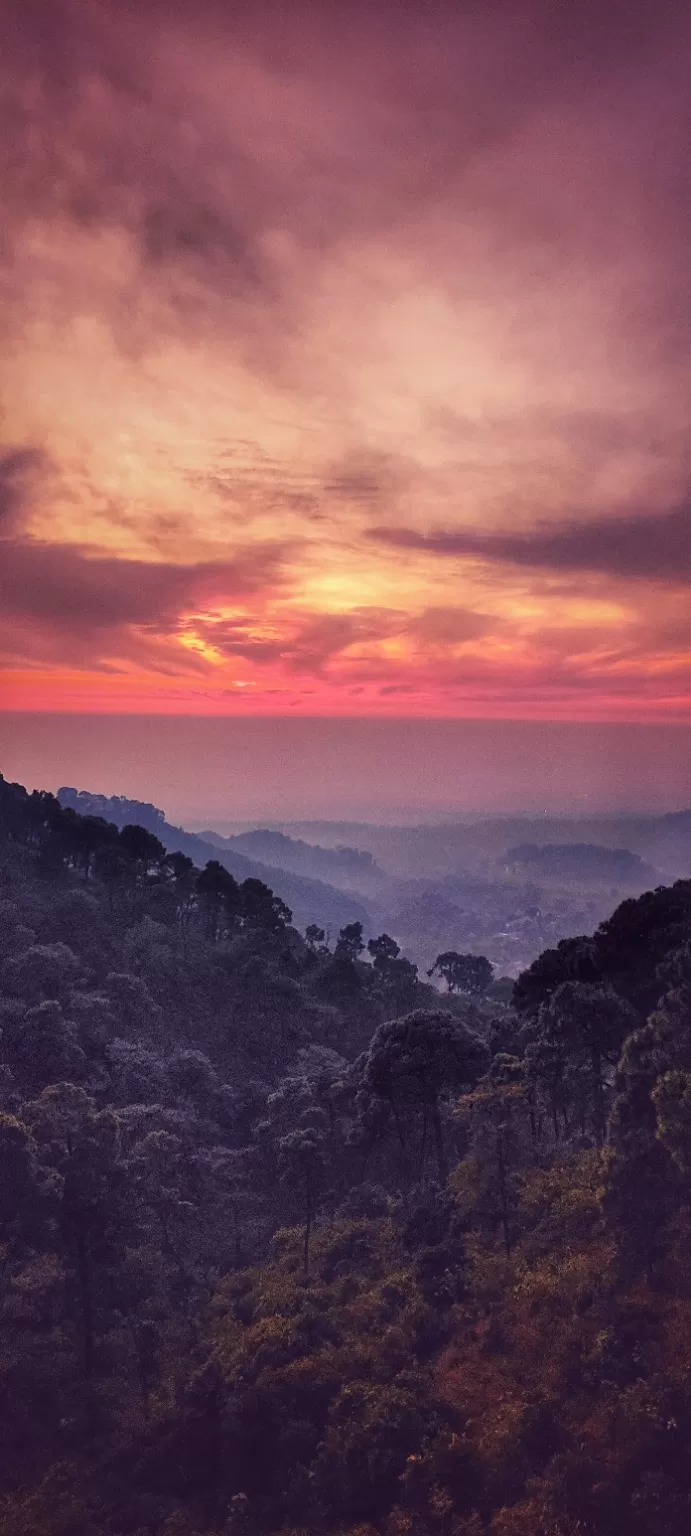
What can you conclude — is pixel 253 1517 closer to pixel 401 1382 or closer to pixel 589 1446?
pixel 401 1382

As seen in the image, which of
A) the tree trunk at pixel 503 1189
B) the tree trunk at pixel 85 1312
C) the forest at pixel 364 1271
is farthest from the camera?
the tree trunk at pixel 503 1189

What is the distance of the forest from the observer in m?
23.0

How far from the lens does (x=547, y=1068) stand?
37875 millimetres

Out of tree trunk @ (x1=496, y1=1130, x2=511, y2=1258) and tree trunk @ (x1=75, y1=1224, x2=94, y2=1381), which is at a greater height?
tree trunk @ (x1=496, y1=1130, x2=511, y2=1258)

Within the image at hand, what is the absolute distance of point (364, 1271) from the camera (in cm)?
3578

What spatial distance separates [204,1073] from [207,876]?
28.0 meters

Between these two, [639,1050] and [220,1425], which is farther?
[639,1050]

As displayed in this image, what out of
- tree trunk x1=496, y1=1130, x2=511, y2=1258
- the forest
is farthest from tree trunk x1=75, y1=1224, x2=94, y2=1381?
tree trunk x1=496, y1=1130, x2=511, y2=1258

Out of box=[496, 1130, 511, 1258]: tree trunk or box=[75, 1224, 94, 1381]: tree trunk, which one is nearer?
box=[75, 1224, 94, 1381]: tree trunk

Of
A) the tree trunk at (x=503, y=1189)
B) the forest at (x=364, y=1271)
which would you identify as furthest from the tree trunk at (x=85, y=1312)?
the tree trunk at (x=503, y=1189)

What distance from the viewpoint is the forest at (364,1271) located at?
23.0 m

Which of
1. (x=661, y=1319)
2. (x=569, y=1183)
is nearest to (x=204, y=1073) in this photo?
(x=569, y=1183)

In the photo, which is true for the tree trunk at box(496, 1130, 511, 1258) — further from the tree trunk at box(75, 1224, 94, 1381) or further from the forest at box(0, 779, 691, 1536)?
the tree trunk at box(75, 1224, 94, 1381)

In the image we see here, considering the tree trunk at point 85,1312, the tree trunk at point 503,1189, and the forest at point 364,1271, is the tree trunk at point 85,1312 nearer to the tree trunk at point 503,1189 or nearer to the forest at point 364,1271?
the forest at point 364,1271
